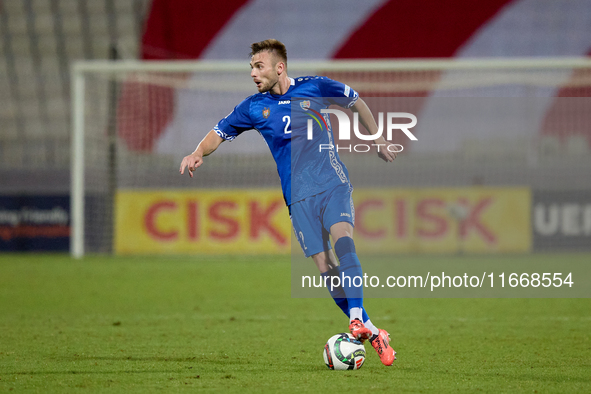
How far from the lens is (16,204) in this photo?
42.2ft

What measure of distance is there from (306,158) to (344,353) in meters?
1.13

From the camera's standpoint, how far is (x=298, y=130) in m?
4.31

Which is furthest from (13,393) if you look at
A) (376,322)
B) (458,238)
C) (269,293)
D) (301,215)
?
(458,238)

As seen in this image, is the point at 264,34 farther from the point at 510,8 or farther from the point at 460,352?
the point at 460,352

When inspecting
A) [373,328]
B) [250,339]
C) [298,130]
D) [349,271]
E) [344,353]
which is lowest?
[250,339]

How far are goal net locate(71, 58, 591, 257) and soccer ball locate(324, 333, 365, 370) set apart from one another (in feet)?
27.3

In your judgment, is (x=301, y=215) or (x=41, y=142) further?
(x=41, y=142)

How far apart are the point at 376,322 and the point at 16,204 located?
8802 millimetres

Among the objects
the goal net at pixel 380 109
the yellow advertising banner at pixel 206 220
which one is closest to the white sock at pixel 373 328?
the goal net at pixel 380 109

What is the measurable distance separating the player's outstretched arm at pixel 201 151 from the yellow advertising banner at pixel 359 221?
7744mm

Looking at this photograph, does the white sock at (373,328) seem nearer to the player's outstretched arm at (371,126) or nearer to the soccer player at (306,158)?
the soccer player at (306,158)

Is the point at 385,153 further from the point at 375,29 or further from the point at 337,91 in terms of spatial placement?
the point at 375,29

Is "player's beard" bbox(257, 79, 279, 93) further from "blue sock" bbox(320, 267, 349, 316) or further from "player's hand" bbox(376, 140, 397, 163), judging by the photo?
"blue sock" bbox(320, 267, 349, 316)

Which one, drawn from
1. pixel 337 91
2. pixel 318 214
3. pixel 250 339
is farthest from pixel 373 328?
pixel 337 91
